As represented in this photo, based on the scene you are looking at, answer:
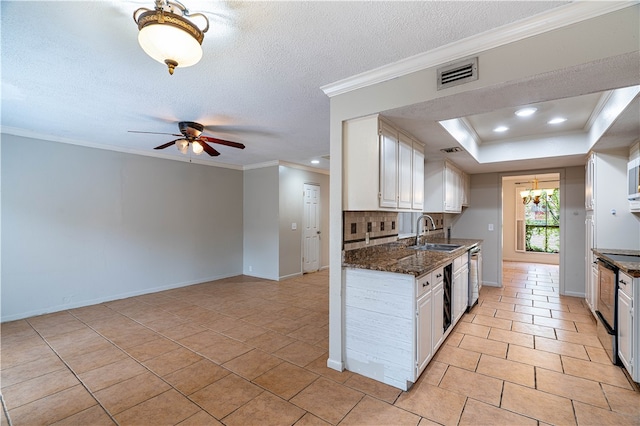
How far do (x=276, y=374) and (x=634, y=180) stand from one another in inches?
159

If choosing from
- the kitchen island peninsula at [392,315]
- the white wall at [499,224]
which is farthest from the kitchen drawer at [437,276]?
the white wall at [499,224]

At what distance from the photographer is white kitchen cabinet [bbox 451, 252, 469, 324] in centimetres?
328

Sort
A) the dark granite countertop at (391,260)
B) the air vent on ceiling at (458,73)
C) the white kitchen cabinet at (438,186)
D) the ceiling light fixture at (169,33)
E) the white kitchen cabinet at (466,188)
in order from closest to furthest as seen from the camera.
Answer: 1. the ceiling light fixture at (169,33)
2. the air vent on ceiling at (458,73)
3. the dark granite countertop at (391,260)
4. the white kitchen cabinet at (438,186)
5. the white kitchen cabinet at (466,188)

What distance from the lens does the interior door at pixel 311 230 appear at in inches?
264

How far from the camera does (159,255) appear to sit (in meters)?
5.24

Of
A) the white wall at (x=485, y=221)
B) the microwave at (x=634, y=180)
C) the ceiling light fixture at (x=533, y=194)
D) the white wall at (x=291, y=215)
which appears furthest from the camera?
the ceiling light fixture at (x=533, y=194)

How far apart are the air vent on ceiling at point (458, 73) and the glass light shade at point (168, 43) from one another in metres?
1.58

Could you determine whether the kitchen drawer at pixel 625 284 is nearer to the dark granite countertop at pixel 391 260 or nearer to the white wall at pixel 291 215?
the dark granite countertop at pixel 391 260

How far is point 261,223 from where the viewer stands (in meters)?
6.33

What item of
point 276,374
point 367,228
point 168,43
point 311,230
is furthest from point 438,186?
point 168,43

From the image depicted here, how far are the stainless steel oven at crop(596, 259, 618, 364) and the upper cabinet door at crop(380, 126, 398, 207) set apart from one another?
2.05 m

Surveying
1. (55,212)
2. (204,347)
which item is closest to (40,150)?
(55,212)

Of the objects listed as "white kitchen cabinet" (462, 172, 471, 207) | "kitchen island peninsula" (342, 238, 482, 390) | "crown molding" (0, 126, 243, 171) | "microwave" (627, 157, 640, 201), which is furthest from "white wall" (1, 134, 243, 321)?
"microwave" (627, 157, 640, 201)

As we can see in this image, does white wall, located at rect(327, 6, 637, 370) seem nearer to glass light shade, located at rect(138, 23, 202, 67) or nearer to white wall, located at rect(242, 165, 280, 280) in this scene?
glass light shade, located at rect(138, 23, 202, 67)
